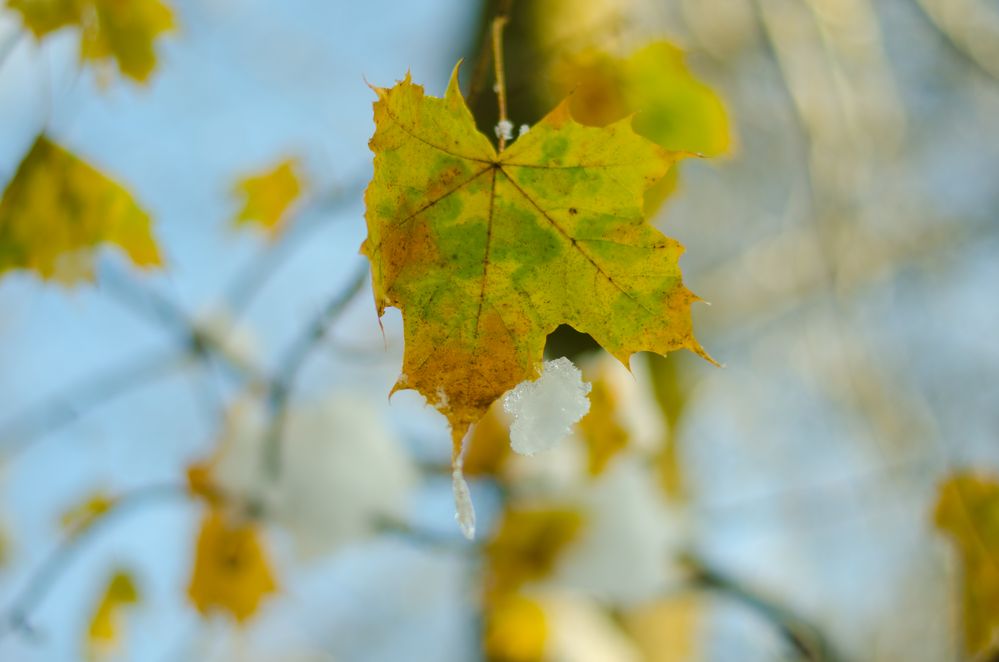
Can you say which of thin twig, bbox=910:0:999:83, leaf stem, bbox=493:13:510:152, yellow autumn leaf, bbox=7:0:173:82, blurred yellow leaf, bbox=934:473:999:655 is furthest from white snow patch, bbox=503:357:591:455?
thin twig, bbox=910:0:999:83

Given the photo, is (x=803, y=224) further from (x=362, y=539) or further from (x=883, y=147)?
(x=362, y=539)

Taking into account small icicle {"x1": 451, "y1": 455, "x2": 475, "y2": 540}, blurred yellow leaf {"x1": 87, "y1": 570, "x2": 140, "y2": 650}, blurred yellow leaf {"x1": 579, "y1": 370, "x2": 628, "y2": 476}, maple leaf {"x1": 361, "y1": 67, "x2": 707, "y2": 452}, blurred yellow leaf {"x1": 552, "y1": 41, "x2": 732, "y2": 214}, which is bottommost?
small icicle {"x1": 451, "y1": 455, "x2": 475, "y2": 540}

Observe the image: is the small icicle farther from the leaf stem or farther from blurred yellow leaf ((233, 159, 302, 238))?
blurred yellow leaf ((233, 159, 302, 238))

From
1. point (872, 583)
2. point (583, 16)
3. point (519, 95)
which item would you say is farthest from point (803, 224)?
point (872, 583)

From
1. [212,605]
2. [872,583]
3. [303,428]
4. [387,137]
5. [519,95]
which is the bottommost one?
[212,605]

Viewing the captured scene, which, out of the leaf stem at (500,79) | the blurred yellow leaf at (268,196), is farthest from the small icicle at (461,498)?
the blurred yellow leaf at (268,196)

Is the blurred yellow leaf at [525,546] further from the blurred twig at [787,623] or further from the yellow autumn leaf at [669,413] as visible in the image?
the yellow autumn leaf at [669,413]
